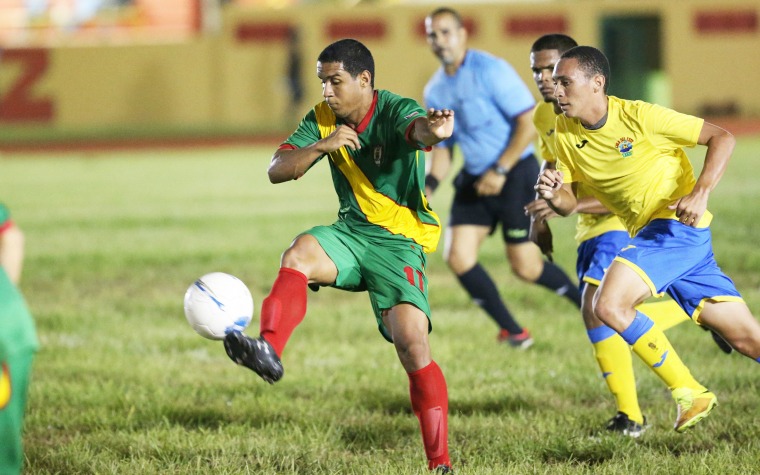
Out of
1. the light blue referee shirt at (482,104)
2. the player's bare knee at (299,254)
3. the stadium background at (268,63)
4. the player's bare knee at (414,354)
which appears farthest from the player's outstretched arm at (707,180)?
the stadium background at (268,63)

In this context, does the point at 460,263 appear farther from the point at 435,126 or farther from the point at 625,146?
the point at 435,126

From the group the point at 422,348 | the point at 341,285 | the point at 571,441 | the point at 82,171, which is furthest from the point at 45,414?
the point at 82,171

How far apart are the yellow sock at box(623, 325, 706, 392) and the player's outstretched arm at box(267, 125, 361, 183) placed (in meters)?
1.57

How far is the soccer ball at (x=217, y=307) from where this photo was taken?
425cm

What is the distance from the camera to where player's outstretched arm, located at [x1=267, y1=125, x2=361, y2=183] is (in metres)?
4.27

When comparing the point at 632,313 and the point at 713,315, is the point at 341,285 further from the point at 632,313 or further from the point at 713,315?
the point at 713,315

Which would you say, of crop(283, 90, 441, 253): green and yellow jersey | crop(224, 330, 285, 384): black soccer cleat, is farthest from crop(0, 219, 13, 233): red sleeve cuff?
crop(283, 90, 441, 253): green and yellow jersey

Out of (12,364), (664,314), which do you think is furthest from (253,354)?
(664,314)

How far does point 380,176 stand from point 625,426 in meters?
1.69

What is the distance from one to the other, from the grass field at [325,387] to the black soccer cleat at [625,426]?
53 mm

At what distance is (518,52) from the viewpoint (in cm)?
3569

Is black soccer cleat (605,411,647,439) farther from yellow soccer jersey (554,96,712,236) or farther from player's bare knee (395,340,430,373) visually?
player's bare knee (395,340,430,373)

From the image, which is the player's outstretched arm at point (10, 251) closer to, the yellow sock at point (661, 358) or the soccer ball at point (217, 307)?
the soccer ball at point (217, 307)

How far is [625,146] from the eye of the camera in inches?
185
